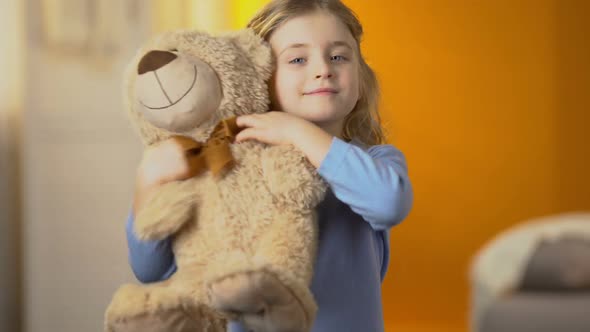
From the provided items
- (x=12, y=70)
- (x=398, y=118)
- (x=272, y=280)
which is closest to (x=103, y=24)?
(x=12, y=70)

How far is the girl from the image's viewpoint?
0.72 metres

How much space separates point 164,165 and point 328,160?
172 millimetres

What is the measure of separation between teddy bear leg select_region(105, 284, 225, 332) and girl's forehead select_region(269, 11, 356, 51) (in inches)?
12.2

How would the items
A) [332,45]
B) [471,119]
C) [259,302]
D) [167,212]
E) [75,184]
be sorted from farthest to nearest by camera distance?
[75,184] → [471,119] → [332,45] → [167,212] → [259,302]

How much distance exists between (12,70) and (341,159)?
111cm

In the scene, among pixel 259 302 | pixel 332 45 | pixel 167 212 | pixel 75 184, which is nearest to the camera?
pixel 259 302

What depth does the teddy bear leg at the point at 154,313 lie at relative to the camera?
2.08 feet

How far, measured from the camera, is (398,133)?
1.30 meters

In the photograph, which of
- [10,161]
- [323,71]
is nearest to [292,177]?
[323,71]

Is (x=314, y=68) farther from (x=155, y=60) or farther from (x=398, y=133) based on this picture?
(x=398, y=133)

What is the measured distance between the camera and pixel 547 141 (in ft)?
3.46

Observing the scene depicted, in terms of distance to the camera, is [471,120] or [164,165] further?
[471,120]

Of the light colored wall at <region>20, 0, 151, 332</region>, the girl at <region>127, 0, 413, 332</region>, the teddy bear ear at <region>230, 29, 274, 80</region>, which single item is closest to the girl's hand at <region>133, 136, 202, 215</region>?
the girl at <region>127, 0, 413, 332</region>

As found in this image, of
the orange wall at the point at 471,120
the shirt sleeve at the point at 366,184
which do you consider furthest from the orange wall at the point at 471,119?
the shirt sleeve at the point at 366,184
